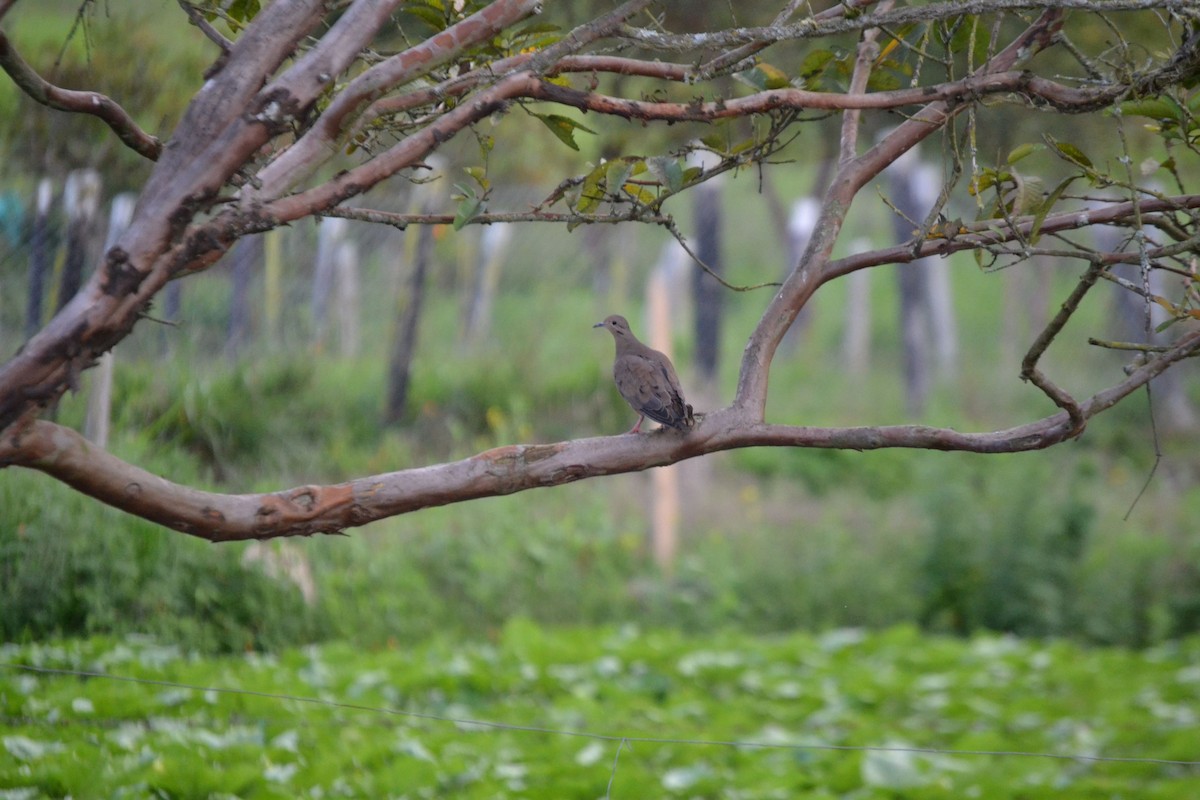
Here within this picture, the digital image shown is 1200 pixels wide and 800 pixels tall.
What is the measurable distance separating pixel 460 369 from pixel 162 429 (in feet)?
10.9

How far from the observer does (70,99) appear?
2.64 meters

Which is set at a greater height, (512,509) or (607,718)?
(512,509)

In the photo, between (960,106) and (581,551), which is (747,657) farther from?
(960,106)

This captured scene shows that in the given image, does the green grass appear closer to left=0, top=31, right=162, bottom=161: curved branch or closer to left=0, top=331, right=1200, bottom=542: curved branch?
left=0, top=331, right=1200, bottom=542: curved branch

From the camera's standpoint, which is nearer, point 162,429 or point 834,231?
point 834,231

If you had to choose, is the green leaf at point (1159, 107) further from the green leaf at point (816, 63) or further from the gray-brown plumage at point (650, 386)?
the gray-brown plumage at point (650, 386)

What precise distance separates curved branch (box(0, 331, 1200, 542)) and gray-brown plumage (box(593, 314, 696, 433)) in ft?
0.62

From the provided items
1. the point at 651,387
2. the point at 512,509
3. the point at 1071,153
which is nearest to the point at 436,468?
the point at 651,387

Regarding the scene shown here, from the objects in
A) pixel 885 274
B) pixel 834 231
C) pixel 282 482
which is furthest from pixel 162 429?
pixel 885 274

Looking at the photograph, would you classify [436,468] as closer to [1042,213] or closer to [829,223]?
[829,223]

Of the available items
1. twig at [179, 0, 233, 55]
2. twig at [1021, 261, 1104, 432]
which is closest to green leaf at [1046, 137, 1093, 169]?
twig at [1021, 261, 1104, 432]

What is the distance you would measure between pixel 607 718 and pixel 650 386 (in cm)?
209

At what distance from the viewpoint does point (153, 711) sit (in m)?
4.04

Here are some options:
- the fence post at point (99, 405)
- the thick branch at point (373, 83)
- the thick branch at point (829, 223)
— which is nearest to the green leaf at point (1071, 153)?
the thick branch at point (829, 223)
